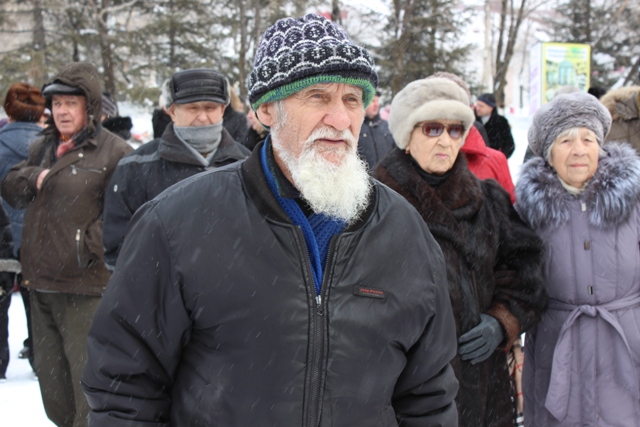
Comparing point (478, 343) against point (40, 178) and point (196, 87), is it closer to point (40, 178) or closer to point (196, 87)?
point (196, 87)

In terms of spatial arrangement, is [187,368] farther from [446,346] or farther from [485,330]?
[485,330]

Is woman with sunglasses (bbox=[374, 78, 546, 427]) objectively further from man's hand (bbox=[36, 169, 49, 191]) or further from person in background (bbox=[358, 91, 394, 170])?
person in background (bbox=[358, 91, 394, 170])

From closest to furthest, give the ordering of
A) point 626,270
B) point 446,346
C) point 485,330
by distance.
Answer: point 446,346 → point 485,330 → point 626,270

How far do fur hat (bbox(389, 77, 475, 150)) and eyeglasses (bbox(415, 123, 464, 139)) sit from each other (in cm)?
3

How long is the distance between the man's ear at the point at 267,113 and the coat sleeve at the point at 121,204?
192 cm

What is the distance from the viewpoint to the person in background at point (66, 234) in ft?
13.6

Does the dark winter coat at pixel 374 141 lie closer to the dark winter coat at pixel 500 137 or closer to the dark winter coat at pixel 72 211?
the dark winter coat at pixel 500 137

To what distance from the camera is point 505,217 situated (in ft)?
11.1

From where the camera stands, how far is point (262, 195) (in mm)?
1870

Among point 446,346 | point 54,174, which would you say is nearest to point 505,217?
point 446,346

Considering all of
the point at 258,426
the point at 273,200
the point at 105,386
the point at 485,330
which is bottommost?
the point at 485,330

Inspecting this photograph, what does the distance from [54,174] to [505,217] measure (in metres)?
2.80

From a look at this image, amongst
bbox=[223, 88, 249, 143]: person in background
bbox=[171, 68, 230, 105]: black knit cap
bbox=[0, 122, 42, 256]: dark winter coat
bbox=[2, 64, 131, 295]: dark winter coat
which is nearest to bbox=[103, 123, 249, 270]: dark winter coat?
bbox=[171, 68, 230, 105]: black knit cap

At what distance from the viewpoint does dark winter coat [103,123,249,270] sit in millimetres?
3814
